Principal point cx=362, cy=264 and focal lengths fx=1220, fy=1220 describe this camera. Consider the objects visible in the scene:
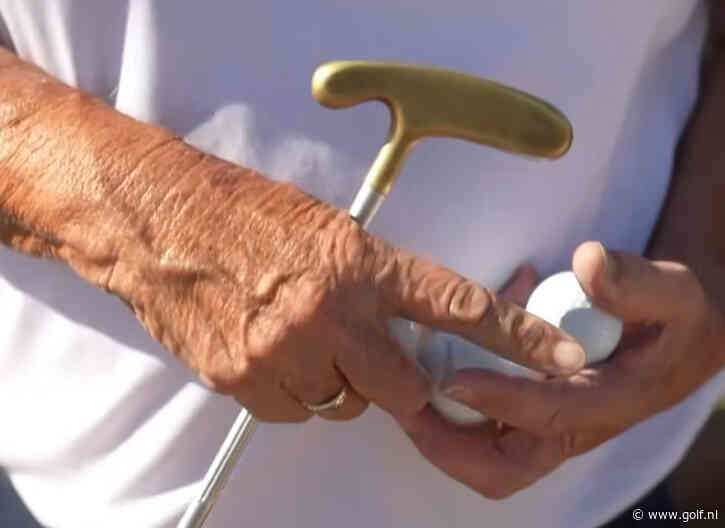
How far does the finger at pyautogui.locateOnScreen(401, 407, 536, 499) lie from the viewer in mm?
795

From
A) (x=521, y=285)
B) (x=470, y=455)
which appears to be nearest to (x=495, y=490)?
(x=470, y=455)

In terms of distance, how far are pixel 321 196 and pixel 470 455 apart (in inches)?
7.8

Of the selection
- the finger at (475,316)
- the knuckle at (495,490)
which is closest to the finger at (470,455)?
the knuckle at (495,490)

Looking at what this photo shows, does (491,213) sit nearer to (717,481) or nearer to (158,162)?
(158,162)

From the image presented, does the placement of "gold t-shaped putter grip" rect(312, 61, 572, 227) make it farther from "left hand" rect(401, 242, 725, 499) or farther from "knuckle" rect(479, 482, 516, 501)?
"knuckle" rect(479, 482, 516, 501)

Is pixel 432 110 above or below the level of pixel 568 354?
above

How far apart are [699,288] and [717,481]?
0.84 metres

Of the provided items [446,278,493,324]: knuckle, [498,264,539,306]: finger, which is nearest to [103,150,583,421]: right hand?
[446,278,493,324]: knuckle

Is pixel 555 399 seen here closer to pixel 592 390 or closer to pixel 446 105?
pixel 592 390

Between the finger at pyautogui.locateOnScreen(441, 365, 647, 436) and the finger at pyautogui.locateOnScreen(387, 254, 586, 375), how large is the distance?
0.05 metres

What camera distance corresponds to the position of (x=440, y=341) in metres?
0.74

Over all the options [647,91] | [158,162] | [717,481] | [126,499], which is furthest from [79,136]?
[717,481]

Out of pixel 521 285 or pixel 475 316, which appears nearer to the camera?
pixel 475 316

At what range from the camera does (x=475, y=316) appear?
0.69 meters
